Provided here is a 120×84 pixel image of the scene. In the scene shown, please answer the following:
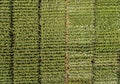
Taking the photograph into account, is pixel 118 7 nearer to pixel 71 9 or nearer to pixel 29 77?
pixel 71 9

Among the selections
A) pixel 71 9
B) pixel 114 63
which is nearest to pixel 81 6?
pixel 71 9

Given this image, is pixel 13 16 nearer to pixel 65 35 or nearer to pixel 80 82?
pixel 65 35

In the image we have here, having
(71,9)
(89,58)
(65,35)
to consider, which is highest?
(71,9)

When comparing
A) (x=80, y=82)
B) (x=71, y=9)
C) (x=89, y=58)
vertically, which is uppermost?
(x=71, y=9)

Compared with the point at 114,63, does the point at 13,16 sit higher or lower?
higher

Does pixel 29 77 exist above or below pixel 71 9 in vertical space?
below

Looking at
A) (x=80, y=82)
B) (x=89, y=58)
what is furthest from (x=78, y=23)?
(x=80, y=82)
